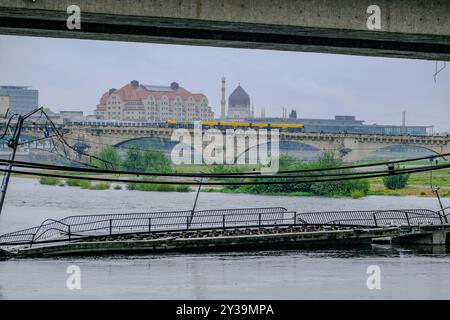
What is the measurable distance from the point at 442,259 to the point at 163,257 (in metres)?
13.5

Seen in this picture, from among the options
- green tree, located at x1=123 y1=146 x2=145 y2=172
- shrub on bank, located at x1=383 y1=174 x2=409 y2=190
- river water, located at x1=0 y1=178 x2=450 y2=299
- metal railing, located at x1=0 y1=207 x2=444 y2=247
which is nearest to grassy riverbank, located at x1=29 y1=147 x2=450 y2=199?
green tree, located at x1=123 y1=146 x2=145 y2=172

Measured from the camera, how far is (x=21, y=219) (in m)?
62.2

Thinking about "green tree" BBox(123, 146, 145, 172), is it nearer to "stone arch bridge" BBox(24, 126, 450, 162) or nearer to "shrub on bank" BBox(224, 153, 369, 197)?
"stone arch bridge" BBox(24, 126, 450, 162)

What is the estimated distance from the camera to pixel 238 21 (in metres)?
15.5

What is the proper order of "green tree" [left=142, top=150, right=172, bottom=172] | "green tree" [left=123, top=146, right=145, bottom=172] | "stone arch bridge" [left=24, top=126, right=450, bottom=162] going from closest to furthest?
1. "stone arch bridge" [left=24, top=126, right=450, bottom=162]
2. "green tree" [left=142, top=150, right=172, bottom=172]
3. "green tree" [left=123, top=146, right=145, bottom=172]

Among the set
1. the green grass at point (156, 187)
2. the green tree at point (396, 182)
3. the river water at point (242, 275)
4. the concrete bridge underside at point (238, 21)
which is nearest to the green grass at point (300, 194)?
the green tree at point (396, 182)

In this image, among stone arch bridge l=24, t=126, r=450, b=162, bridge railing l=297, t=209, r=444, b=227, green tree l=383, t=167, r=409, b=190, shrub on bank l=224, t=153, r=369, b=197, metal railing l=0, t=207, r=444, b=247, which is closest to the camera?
metal railing l=0, t=207, r=444, b=247

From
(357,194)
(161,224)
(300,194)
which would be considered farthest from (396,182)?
(161,224)

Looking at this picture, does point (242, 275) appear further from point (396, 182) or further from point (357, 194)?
point (396, 182)

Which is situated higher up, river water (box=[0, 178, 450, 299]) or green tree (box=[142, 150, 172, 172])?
green tree (box=[142, 150, 172, 172])

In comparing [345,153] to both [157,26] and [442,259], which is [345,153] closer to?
[442,259]

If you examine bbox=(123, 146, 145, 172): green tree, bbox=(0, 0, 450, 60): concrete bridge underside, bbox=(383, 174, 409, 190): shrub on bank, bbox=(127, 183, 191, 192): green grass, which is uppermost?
bbox=(0, 0, 450, 60): concrete bridge underside

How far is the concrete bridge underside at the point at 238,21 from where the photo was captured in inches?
596

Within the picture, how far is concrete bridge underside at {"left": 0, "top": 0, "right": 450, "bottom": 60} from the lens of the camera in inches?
596
